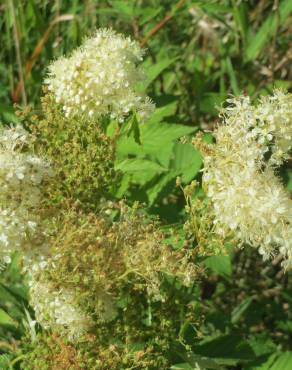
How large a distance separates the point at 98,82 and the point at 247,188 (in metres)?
0.61

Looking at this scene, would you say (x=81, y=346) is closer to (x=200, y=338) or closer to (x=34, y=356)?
(x=34, y=356)

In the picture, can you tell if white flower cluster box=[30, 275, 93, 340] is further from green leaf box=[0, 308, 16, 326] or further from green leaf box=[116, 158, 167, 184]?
green leaf box=[116, 158, 167, 184]

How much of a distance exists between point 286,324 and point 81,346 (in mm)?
1653

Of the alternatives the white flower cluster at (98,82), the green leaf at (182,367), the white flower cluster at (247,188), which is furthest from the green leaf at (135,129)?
the green leaf at (182,367)

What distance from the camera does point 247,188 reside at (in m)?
1.85

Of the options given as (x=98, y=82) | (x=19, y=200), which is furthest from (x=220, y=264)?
(x=19, y=200)

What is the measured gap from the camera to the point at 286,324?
3.26 meters

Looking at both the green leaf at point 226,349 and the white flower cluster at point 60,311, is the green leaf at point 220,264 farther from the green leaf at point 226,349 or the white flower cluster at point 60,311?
the white flower cluster at point 60,311

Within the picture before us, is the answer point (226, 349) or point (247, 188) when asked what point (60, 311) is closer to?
point (247, 188)

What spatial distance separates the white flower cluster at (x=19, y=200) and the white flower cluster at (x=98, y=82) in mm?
318

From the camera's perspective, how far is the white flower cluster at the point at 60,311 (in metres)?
1.84

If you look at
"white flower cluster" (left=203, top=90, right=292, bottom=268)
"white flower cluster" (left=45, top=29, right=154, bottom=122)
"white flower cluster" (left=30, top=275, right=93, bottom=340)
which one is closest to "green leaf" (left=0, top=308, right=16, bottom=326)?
"white flower cluster" (left=30, top=275, right=93, bottom=340)

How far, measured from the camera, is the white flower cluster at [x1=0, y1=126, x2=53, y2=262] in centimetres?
183

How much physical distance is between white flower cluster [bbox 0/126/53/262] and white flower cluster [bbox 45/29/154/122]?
0.32m
